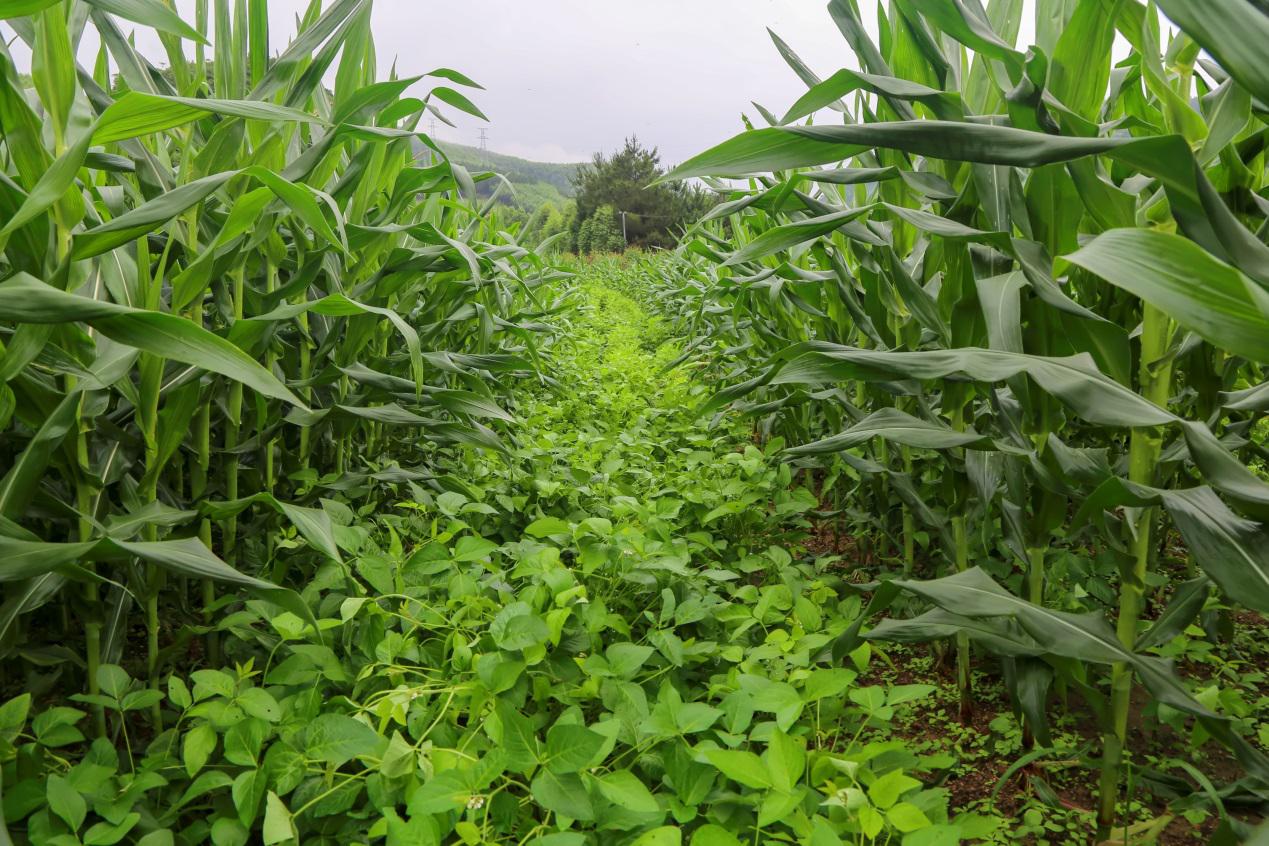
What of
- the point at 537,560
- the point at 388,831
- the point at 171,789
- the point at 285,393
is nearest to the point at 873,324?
the point at 537,560

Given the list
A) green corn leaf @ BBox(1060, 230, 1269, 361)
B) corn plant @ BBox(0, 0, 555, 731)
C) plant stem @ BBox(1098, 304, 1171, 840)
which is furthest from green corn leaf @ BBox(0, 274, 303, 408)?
plant stem @ BBox(1098, 304, 1171, 840)

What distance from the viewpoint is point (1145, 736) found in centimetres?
157

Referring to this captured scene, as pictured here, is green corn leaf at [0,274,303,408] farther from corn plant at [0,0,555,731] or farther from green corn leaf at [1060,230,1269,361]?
green corn leaf at [1060,230,1269,361]

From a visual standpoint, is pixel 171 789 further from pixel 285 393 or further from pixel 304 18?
pixel 304 18

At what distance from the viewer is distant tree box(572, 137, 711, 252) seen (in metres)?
35.5

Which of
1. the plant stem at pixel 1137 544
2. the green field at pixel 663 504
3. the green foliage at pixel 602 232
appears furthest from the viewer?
the green foliage at pixel 602 232

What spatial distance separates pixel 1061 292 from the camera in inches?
44.2

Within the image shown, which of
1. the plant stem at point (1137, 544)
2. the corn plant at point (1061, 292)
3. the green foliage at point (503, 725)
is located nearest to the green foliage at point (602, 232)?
A: the corn plant at point (1061, 292)

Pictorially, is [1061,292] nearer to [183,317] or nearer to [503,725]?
[503,725]

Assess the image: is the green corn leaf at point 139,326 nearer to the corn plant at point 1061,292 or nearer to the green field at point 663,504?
the green field at point 663,504

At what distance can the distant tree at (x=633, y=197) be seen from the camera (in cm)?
3547

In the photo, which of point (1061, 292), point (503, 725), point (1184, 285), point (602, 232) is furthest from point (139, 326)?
point (602, 232)

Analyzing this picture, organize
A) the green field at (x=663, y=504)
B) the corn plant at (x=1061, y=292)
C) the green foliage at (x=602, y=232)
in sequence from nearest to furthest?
the corn plant at (x=1061, y=292) → the green field at (x=663, y=504) → the green foliage at (x=602, y=232)

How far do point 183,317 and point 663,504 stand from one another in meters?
1.38
